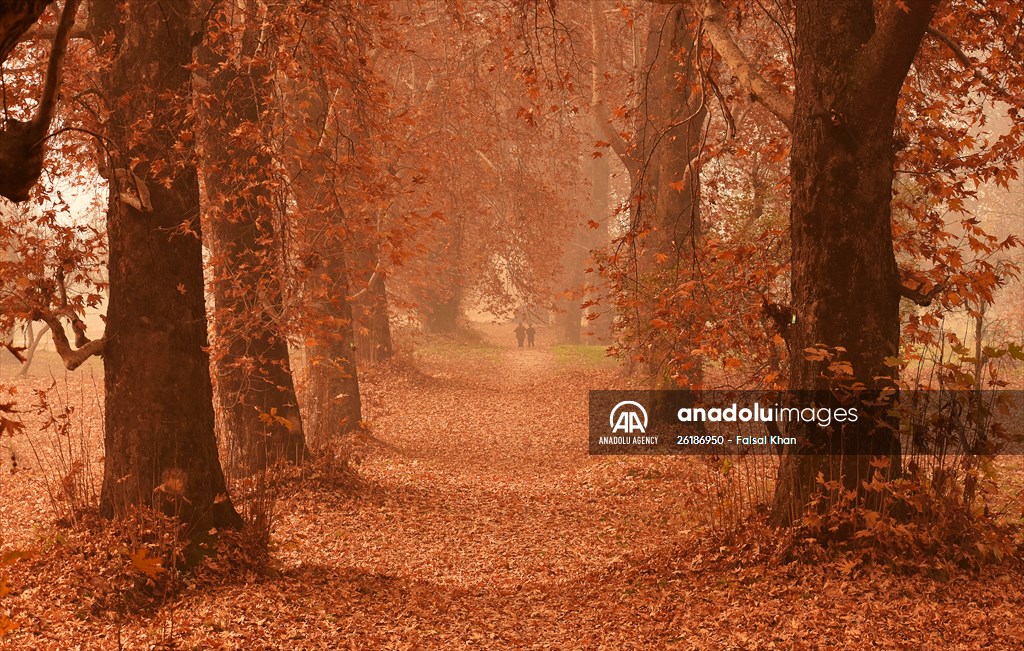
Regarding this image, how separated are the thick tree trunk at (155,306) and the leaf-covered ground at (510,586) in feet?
2.03

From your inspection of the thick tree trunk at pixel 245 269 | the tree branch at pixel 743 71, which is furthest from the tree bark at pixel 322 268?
the tree branch at pixel 743 71

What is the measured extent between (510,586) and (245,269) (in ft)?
15.5

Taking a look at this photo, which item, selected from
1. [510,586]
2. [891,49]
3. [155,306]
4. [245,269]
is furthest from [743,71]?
[245,269]

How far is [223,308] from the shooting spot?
10055 mm

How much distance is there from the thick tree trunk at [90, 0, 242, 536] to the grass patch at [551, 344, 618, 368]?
16.2 metres

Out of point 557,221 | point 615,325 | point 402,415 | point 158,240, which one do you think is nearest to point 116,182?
point 158,240

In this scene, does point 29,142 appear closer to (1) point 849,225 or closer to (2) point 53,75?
(2) point 53,75

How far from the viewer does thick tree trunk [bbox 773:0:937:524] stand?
6352 millimetres

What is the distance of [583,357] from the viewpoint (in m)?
25.5

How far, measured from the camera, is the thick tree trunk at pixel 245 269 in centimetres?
919

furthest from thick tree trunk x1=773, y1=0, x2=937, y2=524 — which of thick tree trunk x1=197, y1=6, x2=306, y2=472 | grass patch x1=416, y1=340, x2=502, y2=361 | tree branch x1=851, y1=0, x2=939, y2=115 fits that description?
grass patch x1=416, y1=340, x2=502, y2=361

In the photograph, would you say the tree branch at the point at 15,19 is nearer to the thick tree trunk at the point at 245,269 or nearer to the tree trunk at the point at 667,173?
the thick tree trunk at the point at 245,269

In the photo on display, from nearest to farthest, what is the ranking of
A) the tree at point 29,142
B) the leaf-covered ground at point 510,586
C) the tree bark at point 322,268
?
the tree at point 29,142, the leaf-covered ground at point 510,586, the tree bark at point 322,268

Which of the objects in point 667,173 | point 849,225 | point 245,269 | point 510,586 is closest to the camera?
point 849,225
